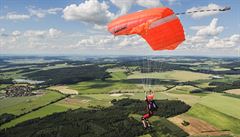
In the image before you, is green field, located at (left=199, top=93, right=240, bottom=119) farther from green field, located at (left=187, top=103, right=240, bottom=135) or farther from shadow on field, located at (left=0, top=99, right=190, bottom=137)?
shadow on field, located at (left=0, top=99, right=190, bottom=137)

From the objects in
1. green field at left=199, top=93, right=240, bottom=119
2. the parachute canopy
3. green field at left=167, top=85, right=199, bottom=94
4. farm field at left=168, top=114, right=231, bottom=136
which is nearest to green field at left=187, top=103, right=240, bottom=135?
farm field at left=168, top=114, right=231, bottom=136

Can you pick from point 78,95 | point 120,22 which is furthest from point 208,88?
point 120,22

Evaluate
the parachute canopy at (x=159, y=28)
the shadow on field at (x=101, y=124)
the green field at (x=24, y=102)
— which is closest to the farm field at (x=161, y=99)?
the green field at (x=24, y=102)

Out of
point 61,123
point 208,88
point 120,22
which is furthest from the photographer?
point 208,88

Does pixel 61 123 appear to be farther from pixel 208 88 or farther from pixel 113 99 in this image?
pixel 208 88

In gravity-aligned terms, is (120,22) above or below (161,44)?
above

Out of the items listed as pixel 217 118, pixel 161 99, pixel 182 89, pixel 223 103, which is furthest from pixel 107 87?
pixel 217 118

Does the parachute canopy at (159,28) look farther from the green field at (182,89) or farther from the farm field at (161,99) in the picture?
the green field at (182,89)
